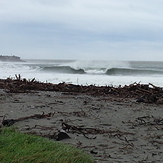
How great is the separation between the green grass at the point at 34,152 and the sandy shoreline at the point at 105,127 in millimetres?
305

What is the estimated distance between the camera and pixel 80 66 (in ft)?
122

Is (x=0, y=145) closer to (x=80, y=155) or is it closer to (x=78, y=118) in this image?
(x=80, y=155)

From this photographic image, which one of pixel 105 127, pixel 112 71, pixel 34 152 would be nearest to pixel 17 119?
pixel 105 127

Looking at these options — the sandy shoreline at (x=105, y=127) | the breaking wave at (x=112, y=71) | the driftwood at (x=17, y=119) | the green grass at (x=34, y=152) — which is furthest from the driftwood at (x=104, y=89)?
the breaking wave at (x=112, y=71)

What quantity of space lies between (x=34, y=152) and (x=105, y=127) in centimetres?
204

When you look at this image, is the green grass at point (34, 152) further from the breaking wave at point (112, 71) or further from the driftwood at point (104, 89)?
the breaking wave at point (112, 71)

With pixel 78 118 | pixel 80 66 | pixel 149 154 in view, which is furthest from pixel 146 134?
pixel 80 66

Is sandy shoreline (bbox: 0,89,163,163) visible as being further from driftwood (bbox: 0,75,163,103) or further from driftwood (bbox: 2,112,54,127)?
driftwood (bbox: 0,75,163,103)

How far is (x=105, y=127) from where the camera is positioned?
16.2 feet

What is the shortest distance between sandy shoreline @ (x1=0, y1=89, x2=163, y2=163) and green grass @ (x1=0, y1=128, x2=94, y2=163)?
305mm

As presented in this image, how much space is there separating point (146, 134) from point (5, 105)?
138 inches

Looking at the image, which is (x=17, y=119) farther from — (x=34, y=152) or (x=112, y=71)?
(x=112, y=71)

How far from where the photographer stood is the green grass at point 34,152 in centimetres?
288

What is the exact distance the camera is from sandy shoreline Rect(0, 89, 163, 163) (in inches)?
142
